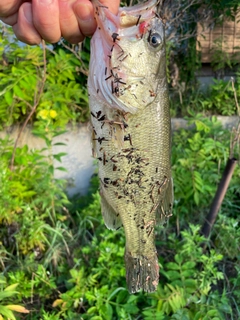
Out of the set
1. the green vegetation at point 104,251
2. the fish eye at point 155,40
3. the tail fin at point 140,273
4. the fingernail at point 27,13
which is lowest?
the green vegetation at point 104,251

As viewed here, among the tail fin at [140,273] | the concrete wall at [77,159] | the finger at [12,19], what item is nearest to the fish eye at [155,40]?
the finger at [12,19]

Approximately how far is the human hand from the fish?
5 cm

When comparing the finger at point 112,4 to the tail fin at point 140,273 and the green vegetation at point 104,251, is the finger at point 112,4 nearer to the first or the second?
the tail fin at point 140,273

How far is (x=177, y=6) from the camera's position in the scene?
3.39 m

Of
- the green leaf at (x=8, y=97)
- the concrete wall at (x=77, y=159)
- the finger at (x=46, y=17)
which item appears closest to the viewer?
the finger at (x=46, y=17)

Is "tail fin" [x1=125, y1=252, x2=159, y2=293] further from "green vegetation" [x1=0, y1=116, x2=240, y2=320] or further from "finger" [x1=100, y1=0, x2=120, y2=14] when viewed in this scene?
"finger" [x1=100, y1=0, x2=120, y2=14]

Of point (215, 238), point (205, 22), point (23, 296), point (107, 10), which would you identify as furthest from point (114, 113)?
point (205, 22)

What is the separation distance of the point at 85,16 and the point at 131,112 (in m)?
0.40

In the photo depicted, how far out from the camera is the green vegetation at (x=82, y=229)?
2316mm

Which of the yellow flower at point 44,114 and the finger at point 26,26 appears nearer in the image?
the finger at point 26,26

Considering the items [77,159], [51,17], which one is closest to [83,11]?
[51,17]

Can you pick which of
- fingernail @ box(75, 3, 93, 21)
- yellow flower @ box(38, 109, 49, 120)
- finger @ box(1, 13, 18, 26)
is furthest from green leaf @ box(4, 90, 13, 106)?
fingernail @ box(75, 3, 93, 21)

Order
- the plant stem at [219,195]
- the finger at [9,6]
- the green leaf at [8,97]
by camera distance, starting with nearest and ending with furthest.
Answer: the finger at [9,6] → the plant stem at [219,195] → the green leaf at [8,97]

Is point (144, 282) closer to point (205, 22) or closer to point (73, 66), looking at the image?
point (73, 66)
